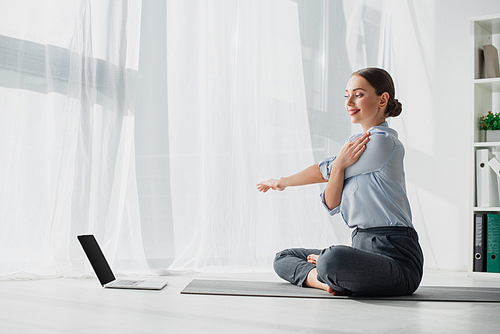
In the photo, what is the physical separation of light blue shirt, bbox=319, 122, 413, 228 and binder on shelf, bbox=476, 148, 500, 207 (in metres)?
1.32

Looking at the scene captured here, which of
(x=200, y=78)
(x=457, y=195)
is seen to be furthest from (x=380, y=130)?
(x=457, y=195)

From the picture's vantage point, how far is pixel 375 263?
1.42 metres

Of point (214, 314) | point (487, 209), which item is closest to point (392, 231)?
point (214, 314)

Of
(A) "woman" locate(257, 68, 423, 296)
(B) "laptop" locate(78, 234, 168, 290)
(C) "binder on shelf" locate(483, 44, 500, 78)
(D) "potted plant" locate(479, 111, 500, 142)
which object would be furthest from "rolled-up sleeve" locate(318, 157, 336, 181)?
(C) "binder on shelf" locate(483, 44, 500, 78)

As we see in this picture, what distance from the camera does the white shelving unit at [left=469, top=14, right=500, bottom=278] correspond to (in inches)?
105

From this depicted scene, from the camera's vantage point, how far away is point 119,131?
84.6 inches

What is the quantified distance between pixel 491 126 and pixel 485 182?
313 mm

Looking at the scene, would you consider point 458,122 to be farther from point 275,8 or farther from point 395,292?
point 395,292

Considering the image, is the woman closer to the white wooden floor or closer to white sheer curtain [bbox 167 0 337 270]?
the white wooden floor

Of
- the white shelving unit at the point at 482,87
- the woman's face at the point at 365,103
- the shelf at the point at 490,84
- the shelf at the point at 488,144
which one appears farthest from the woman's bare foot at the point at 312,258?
the shelf at the point at 490,84

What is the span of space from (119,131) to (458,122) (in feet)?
6.50

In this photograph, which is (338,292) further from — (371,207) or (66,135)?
(66,135)

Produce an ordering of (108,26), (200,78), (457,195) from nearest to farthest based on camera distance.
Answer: (108,26), (200,78), (457,195)

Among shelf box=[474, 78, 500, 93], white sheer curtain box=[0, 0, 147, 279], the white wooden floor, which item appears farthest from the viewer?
shelf box=[474, 78, 500, 93]
